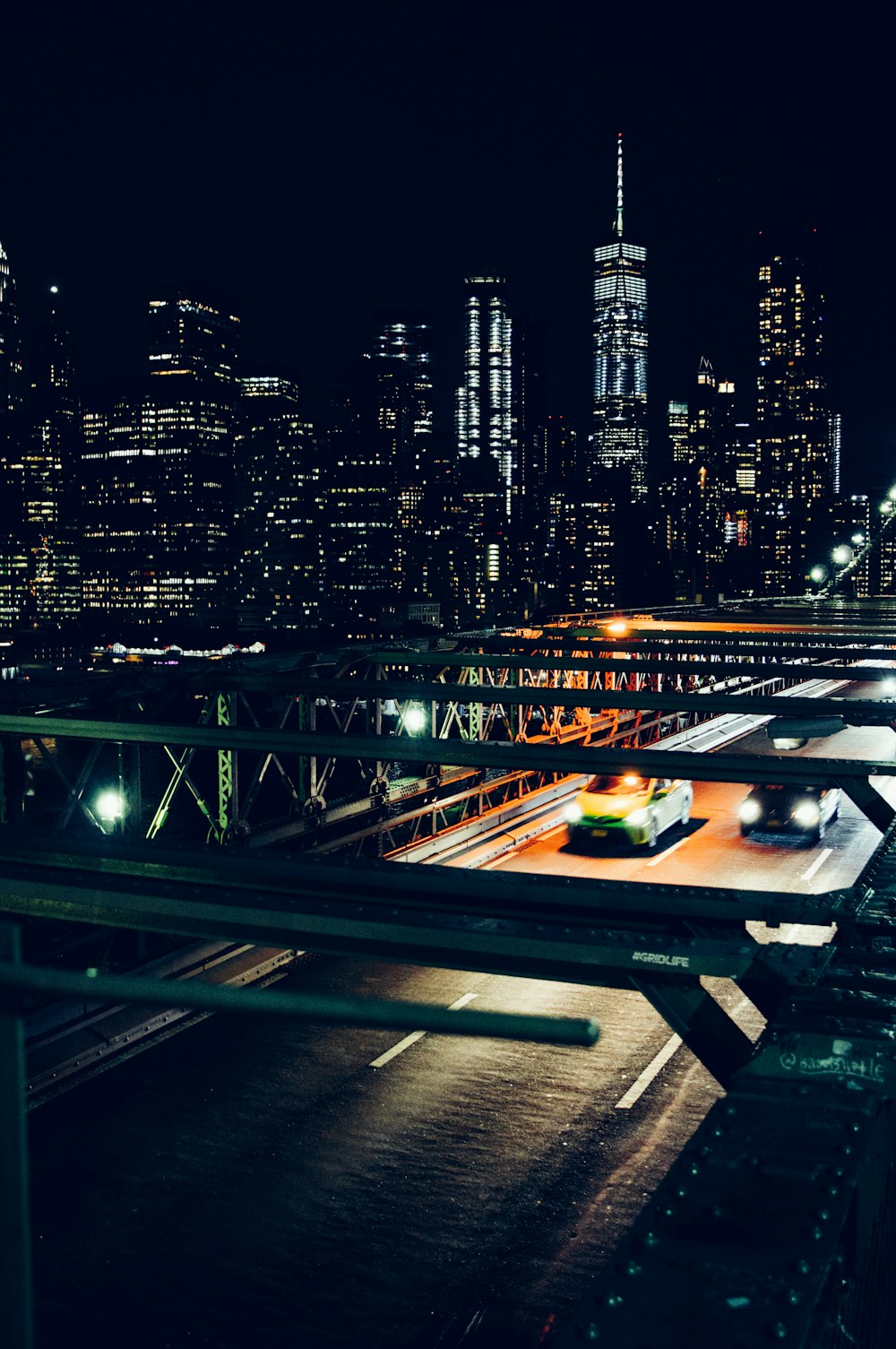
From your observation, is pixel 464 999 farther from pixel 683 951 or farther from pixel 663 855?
pixel 683 951

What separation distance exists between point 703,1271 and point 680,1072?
10.8 metres

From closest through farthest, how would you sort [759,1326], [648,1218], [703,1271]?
[759,1326]
[703,1271]
[648,1218]

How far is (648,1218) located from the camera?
291 centimetres

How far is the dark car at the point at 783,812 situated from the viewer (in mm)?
25375

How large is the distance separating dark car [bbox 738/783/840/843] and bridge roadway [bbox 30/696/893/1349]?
1069 centimetres

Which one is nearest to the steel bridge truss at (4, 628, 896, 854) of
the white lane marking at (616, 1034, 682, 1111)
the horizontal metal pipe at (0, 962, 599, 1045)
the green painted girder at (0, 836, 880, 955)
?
the white lane marking at (616, 1034, 682, 1111)

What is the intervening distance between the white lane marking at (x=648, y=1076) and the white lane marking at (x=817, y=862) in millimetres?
8510

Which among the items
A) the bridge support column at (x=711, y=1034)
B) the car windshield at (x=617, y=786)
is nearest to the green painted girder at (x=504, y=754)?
the bridge support column at (x=711, y=1034)

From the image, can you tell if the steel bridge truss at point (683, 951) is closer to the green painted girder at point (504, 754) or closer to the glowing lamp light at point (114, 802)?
the green painted girder at point (504, 754)

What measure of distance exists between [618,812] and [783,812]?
170 inches

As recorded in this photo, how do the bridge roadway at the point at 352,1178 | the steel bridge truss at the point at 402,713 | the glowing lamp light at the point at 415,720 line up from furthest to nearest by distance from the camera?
the glowing lamp light at the point at 415,720 < the steel bridge truss at the point at 402,713 < the bridge roadway at the point at 352,1178

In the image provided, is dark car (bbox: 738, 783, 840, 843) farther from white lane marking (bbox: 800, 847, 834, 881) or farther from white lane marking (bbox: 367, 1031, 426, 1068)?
white lane marking (bbox: 367, 1031, 426, 1068)

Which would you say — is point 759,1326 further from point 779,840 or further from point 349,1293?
point 779,840

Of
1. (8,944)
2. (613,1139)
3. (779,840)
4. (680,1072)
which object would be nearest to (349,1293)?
(613,1139)
